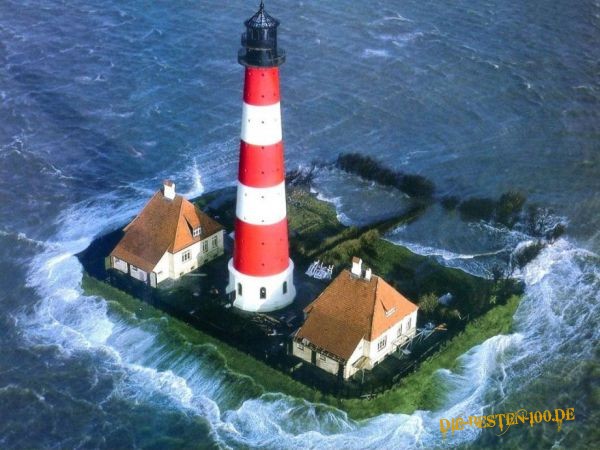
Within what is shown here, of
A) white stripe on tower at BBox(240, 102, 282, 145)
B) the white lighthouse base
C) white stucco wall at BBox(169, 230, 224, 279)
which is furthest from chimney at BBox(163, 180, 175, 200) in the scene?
white stripe on tower at BBox(240, 102, 282, 145)

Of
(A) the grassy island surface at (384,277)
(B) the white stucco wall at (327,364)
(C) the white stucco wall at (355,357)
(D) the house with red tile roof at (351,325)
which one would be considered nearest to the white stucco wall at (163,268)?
→ (A) the grassy island surface at (384,277)

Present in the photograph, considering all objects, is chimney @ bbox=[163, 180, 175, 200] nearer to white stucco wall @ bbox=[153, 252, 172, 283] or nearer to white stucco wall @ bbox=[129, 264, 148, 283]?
white stucco wall @ bbox=[153, 252, 172, 283]

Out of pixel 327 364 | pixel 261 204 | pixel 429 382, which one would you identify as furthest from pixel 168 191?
pixel 429 382

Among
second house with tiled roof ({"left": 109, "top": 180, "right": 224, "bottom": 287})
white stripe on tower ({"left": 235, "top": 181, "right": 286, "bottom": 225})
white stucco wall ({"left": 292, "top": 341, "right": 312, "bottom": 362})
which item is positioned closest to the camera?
white stripe on tower ({"left": 235, "top": 181, "right": 286, "bottom": 225})

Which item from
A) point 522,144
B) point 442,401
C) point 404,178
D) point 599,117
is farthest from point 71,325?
point 599,117

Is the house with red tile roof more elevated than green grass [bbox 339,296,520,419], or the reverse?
the house with red tile roof

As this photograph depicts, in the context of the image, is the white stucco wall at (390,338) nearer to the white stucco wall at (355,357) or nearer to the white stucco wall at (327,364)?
the white stucco wall at (355,357)

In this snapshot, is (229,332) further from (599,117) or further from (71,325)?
(599,117)
